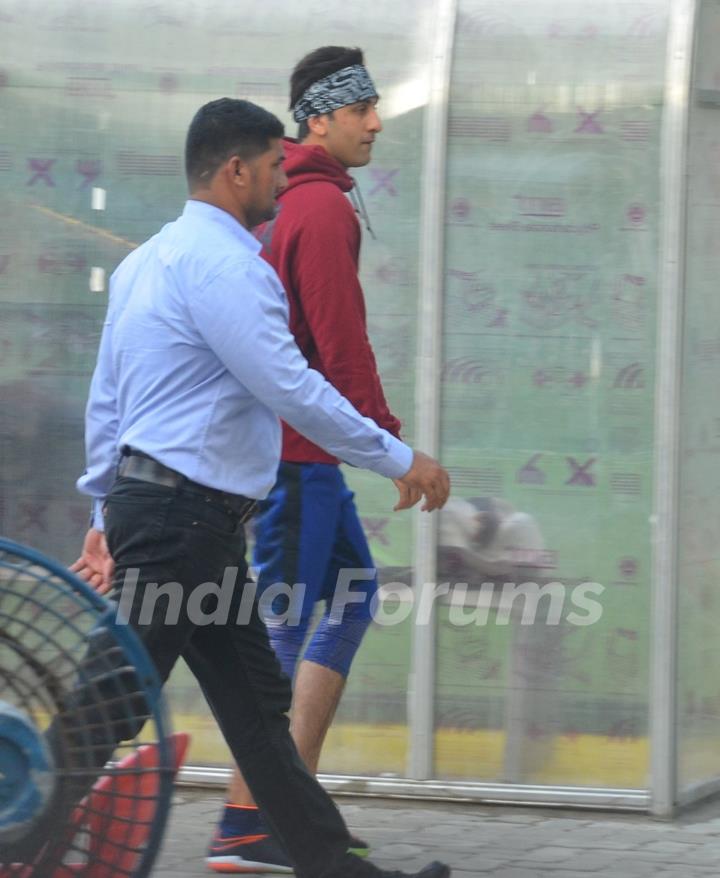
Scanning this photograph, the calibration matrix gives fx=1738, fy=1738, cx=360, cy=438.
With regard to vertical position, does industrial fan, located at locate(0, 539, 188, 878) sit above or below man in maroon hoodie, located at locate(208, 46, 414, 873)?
below

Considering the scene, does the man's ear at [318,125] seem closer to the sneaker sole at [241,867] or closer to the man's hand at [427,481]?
the man's hand at [427,481]

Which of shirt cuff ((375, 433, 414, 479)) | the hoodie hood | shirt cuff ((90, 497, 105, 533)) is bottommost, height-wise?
shirt cuff ((90, 497, 105, 533))

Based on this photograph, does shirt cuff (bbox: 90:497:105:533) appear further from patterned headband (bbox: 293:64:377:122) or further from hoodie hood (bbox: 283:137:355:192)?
patterned headband (bbox: 293:64:377:122)

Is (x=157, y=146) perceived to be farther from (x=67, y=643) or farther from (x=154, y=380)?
(x=67, y=643)

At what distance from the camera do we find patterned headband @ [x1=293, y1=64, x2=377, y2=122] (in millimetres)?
→ 4742

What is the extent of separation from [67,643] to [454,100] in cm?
283

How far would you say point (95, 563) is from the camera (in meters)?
4.15

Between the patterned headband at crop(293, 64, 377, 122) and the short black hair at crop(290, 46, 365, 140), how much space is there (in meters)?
0.01

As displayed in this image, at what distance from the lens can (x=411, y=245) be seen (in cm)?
558

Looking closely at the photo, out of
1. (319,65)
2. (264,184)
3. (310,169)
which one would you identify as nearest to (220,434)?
(264,184)

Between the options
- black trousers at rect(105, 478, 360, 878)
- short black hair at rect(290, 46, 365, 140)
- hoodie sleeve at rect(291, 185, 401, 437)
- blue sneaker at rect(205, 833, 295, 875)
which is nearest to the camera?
black trousers at rect(105, 478, 360, 878)

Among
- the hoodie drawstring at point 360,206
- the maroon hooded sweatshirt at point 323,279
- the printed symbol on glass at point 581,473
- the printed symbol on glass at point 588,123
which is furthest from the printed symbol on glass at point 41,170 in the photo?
the printed symbol on glass at point 581,473

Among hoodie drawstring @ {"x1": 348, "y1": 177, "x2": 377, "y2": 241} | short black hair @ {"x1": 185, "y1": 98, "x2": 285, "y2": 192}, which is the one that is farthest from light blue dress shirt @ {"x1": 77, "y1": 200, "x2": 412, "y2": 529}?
hoodie drawstring @ {"x1": 348, "y1": 177, "x2": 377, "y2": 241}

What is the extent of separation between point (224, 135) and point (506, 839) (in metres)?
2.31
